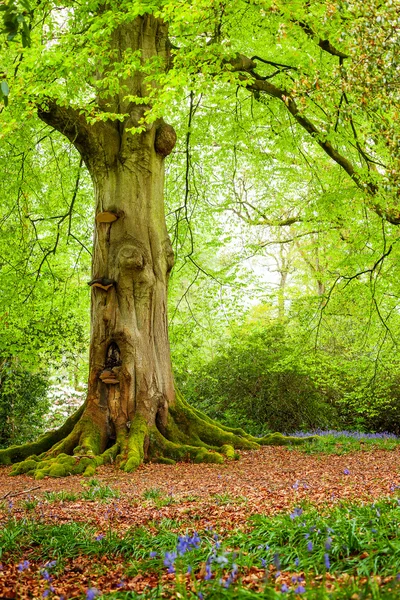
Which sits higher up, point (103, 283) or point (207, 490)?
point (103, 283)

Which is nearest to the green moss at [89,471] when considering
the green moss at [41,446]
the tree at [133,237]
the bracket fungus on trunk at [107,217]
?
the tree at [133,237]

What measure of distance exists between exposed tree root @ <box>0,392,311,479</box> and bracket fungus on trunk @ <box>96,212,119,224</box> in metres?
2.90

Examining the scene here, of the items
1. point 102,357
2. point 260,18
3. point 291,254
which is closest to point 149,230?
point 102,357

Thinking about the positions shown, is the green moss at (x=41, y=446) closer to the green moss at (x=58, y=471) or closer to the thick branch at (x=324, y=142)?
the green moss at (x=58, y=471)

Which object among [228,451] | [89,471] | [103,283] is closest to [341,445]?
[228,451]

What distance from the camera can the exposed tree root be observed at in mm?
7512

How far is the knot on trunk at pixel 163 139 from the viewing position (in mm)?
9133

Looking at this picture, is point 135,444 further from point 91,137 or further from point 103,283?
point 91,137

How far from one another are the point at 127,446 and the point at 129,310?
6.53 ft

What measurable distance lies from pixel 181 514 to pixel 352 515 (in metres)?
1.34

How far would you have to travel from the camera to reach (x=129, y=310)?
28.1 ft

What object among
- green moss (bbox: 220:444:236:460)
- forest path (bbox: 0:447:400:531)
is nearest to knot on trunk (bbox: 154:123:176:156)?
green moss (bbox: 220:444:236:460)

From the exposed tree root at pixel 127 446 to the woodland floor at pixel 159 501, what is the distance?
0.27m

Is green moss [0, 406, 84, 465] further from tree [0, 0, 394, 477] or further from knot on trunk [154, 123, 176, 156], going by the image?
knot on trunk [154, 123, 176, 156]
